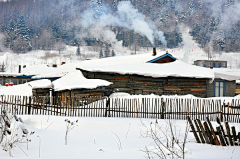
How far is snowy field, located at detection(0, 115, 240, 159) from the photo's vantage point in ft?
23.3

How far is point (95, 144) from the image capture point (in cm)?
876

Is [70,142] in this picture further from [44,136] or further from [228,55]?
[228,55]

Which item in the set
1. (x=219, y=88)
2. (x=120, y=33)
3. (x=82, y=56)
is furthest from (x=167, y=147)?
(x=120, y=33)

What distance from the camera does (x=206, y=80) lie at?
24969mm

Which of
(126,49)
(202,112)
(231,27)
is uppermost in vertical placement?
(231,27)

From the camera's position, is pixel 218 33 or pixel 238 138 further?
pixel 218 33

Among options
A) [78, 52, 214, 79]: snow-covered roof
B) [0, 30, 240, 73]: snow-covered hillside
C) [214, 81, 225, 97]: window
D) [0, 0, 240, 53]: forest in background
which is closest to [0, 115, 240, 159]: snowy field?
[78, 52, 214, 79]: snow-covered roof

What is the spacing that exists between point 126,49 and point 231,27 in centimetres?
7128

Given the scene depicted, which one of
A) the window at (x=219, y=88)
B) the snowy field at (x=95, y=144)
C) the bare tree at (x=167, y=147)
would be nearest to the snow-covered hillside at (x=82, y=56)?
the window at (x=219, y=88)

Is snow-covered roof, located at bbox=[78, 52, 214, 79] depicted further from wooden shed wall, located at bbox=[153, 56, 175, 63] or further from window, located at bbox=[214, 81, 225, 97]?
window, located at bbox=[214, 81, 225, 97]

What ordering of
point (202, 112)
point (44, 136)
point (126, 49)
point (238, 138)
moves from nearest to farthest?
point (238, 138), point (44, 136), point (202, 112), point (126, 49)

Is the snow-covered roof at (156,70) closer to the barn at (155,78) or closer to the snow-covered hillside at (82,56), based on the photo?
the barn at (155,78)

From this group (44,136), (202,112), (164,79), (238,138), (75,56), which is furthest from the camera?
(75,56)

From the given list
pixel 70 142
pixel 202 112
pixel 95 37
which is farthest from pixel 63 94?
pixel 95 37
